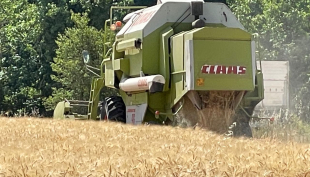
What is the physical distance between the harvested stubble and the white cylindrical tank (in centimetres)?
306

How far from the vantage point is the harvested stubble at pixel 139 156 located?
580 cm

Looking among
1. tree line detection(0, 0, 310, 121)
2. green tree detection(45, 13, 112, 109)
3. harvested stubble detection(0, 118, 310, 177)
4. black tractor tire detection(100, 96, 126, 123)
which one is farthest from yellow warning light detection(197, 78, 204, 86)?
green tree detection(45, 13, 112, 109)

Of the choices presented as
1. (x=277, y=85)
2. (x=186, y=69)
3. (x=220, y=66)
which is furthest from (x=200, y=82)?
(x=277, y=85)

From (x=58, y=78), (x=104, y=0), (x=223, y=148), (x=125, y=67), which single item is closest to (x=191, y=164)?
(x=223, y=148)

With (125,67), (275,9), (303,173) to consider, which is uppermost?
(275,9)

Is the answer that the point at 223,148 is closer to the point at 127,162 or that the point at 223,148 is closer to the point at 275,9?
the point at 127,162

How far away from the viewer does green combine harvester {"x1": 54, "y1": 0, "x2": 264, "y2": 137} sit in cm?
1223

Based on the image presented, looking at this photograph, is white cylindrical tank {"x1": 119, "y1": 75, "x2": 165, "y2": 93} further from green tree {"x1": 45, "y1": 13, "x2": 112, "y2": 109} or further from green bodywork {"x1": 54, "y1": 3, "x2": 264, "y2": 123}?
green tree {"x1": 45, "y1": 13, "x2": 112, "y2": 109}

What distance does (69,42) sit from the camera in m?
27.5

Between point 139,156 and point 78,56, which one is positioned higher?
point 78,56

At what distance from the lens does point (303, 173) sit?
5820mm

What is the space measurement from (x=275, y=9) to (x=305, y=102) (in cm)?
369

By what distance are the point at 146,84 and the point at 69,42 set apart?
14.9 m

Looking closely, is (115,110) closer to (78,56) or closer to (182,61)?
(182,61)
